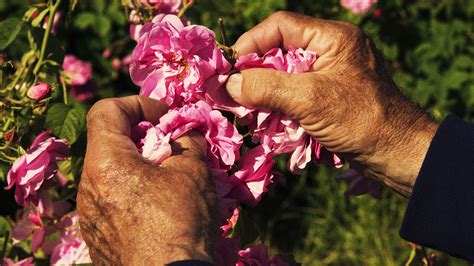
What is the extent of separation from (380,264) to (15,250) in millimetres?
2421

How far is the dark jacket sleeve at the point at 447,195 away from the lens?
190cm

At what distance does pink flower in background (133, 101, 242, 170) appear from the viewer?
1.72 m

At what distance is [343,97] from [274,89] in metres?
0.16

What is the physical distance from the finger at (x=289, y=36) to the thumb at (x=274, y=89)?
9cm

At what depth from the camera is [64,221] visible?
227cm

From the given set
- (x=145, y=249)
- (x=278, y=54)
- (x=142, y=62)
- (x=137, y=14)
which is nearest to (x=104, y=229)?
(x=145, y=249)

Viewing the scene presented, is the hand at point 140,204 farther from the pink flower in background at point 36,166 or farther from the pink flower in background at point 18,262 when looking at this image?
the pink flower in background at point 18,262

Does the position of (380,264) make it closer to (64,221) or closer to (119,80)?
(119,80)

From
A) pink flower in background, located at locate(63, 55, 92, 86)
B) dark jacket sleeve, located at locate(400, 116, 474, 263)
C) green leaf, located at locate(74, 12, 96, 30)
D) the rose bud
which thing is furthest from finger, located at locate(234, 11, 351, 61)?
green leaf, located at locate(74, 12, 96, 30)

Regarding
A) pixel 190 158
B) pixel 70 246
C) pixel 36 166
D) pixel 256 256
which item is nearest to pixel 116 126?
pixel 190 158

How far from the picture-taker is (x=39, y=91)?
203 centimetres

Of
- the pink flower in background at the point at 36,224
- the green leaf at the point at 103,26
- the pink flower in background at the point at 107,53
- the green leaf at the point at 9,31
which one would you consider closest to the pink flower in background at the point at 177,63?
the pink flower in background at the point at 36,224

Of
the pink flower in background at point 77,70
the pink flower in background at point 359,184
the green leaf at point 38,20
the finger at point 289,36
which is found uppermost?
the finger at point 289,36

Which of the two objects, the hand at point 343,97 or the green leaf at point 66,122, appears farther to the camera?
the green leaf at point 66,122
